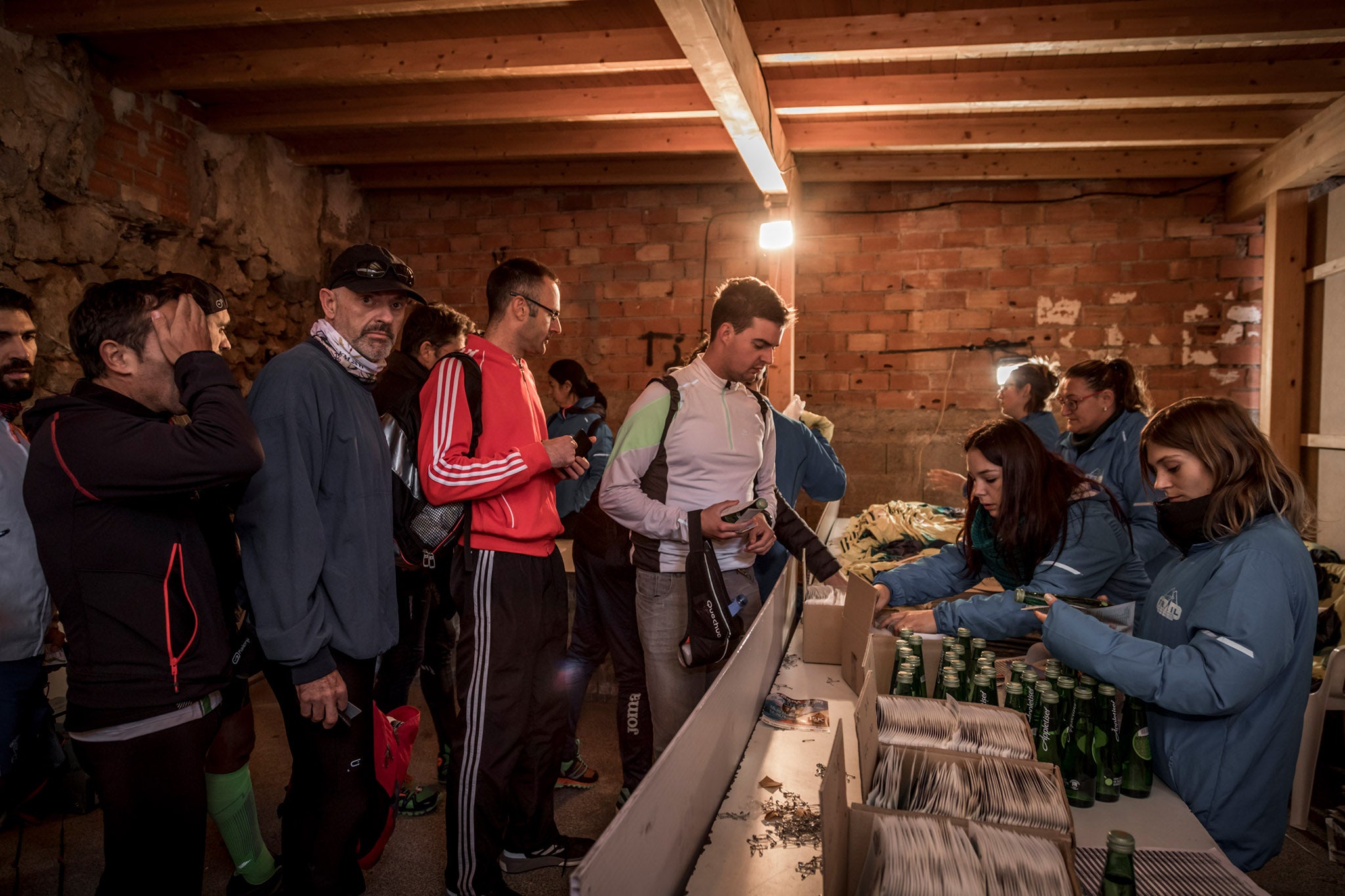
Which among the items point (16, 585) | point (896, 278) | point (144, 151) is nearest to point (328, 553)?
point (16, 585)

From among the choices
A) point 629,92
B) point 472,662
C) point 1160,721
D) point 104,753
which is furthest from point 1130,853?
point 629,92

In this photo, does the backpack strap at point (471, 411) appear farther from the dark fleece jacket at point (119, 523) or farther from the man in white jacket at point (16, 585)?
the man in white jacket at point (16, 585)

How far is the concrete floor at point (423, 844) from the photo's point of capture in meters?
2.37

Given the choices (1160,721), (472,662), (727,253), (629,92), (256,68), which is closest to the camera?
(1160,721)

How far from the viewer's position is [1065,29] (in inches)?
125

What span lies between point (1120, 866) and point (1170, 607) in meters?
0.71

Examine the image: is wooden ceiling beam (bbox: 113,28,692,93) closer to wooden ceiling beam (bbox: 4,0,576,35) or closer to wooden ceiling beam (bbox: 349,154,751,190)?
wooden ceiling beam (bbox: 4,0,576,35)

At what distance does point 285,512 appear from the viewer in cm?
160

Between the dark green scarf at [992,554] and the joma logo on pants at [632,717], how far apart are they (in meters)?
1.23

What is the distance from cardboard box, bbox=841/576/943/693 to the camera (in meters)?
1.89

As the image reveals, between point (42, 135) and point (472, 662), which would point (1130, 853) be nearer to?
point (472, 662)

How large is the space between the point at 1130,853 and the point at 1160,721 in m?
Answer: 0.59

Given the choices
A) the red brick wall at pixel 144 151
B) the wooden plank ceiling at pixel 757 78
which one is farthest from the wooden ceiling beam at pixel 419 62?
the red brick wall at pixel 144 151

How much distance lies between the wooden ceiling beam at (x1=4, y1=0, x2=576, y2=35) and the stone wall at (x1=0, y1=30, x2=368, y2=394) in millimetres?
167
